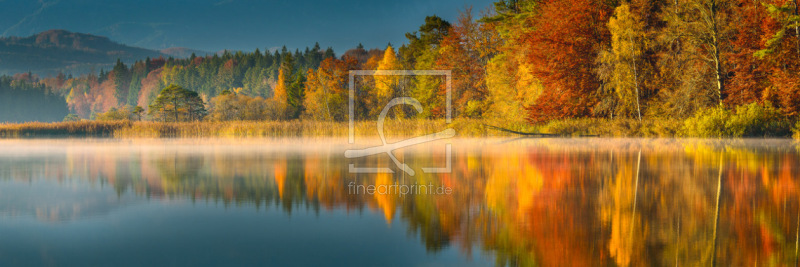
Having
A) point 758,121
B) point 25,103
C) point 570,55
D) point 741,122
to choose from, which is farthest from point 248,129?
point 25,103

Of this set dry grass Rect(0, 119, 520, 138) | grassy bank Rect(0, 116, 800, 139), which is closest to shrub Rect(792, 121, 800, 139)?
grassy bank Rect(0, 116, 800, 139)

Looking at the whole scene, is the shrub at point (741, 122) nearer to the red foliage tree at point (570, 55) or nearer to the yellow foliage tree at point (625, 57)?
the yellow foliage tree at point (625, 57)

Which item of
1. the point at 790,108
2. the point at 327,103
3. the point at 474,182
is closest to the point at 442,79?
the point at 327,103

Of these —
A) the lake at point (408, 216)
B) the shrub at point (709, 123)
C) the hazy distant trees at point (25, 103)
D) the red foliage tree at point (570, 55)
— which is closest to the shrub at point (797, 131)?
the shrub at point (709, 123)

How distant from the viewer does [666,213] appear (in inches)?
354

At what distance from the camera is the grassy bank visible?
1211 inches

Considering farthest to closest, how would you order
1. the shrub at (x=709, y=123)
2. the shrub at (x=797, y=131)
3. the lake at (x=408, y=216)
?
the shrub at (x=709, y=123), the shrub at (x=797, y=131), the lake at (x=408, y=216)

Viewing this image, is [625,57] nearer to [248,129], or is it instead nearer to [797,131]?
[797,131]

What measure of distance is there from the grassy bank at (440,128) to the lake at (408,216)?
15.3 metres

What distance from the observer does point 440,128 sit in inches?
1550

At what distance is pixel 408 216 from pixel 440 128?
3039 centimetres

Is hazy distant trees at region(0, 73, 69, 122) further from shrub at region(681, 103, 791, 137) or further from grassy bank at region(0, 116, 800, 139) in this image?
shrub at region(681, 103, 791, 137)

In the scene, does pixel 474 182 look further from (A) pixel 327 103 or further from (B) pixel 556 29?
(A) pixel 327 103

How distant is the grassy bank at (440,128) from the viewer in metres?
30.8
